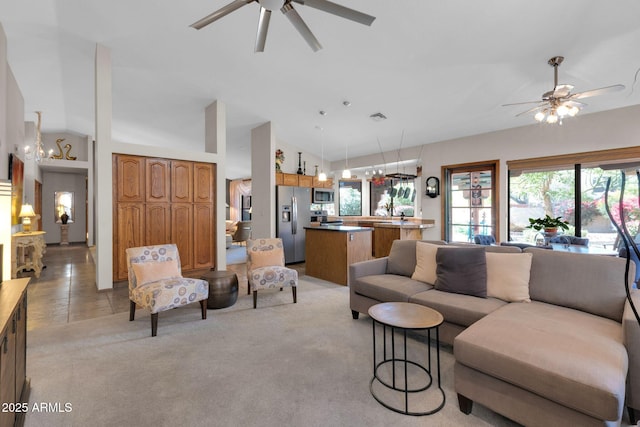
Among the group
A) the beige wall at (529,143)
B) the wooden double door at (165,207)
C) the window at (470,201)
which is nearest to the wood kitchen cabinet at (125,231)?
the wooden double door at (165,207)

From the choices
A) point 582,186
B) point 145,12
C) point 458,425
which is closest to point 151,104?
point 145,12

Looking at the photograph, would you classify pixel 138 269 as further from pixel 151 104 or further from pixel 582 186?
pixel 582 186

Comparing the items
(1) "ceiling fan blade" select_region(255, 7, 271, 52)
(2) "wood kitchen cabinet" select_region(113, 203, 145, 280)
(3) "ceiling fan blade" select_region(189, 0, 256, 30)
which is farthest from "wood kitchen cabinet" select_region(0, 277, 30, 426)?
(2) "wood kitchen cabinet" select_region(113, 203, 145, 280)

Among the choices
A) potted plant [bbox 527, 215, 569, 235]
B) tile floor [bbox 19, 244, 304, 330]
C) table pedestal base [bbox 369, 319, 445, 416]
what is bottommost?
table pedestal base [bbox 369, 319, 445, 416]

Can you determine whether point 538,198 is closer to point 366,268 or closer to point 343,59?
point 366,268

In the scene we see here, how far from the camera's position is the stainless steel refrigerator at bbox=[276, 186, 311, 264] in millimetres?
6303

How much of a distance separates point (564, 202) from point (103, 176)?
7262 millimetres

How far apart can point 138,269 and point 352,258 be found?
284 centimetres

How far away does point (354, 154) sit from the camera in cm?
785

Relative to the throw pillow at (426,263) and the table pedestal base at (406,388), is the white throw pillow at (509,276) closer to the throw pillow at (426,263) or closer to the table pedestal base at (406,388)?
the throw pillow at (426,263)

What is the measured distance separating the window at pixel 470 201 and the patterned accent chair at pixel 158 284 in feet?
17.0

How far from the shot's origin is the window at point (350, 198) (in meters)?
8.53

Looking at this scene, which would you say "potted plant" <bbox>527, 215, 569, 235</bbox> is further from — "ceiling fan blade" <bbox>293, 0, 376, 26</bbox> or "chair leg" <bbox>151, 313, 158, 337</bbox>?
"chair leg" <bbox>151, 313, 158, 337</bbox>

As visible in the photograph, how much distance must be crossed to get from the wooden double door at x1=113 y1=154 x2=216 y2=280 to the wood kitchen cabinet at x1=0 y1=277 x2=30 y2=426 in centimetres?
288
